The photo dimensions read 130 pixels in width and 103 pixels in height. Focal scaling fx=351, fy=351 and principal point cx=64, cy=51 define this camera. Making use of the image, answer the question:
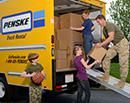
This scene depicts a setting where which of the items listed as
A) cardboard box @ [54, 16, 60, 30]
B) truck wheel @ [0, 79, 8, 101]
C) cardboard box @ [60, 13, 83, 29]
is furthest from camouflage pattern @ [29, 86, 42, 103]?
cardboard box @ [54, 16, 60, 30]

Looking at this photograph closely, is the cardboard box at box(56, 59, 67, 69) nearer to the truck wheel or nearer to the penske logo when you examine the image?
the penske logo

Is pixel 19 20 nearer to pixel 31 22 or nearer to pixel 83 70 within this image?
pixel 31 22

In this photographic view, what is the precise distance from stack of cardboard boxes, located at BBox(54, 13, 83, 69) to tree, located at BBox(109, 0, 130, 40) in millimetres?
31063

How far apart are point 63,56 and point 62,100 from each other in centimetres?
174

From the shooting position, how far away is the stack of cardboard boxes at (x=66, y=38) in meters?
8.36

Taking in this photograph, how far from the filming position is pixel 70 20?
28.2ft

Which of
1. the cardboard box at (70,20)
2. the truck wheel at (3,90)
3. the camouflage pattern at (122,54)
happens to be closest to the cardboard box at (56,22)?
the cardboard box at (70,20)

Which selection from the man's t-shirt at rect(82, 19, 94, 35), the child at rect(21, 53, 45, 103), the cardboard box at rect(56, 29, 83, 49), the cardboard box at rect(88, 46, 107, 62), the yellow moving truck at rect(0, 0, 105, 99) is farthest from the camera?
the man's t-shirt at rect(82, 19, 94, 35)

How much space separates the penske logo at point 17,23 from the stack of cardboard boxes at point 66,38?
37.2 inches

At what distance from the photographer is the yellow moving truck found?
24.6ft

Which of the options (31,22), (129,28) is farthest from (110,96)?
(129,28)

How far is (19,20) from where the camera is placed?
8.28m

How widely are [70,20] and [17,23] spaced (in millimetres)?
1292

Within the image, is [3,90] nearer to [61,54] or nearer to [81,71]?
[61,54]
